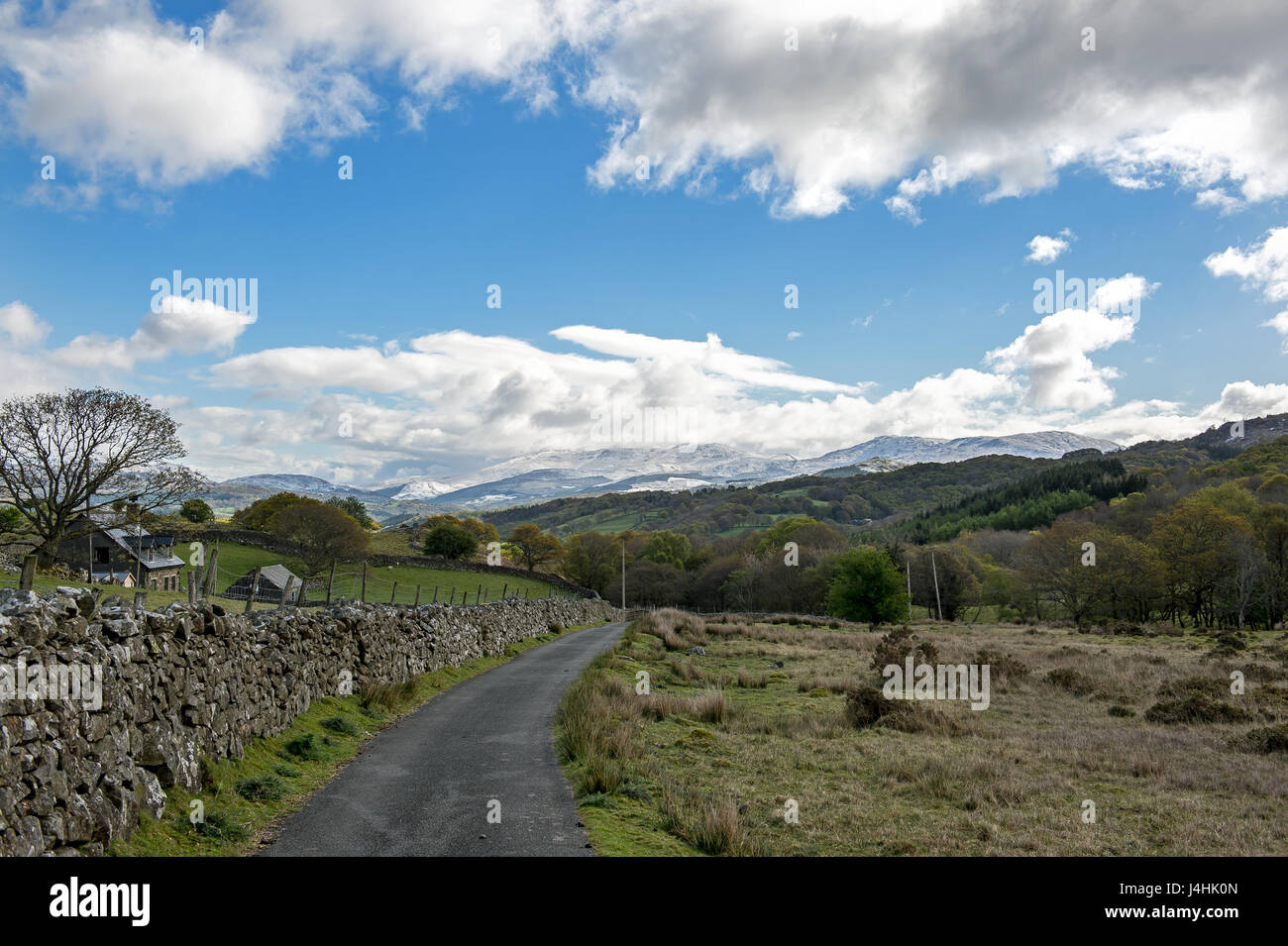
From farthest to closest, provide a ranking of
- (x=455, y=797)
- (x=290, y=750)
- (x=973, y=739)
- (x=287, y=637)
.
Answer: (x=973, y=739), (x=287, y=637), (x=290, y=750), (x=455, y=797)

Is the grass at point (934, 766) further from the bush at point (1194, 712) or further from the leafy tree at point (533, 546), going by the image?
the leafy tree at point (533, 546)

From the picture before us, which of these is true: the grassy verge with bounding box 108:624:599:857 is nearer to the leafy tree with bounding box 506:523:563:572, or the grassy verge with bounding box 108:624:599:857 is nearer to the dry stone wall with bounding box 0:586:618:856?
the dry stone wall with bounding box 0:586:618:856

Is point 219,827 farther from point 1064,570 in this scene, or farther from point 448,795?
point 1064,570

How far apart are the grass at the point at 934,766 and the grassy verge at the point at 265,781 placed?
12.7ft

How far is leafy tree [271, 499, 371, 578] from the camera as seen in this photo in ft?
220

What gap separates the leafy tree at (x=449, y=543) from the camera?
9644 cm

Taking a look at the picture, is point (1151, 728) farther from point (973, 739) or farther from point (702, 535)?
point (702, 535)

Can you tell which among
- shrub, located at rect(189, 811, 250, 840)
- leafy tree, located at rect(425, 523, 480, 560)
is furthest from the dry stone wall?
leafy tree, located at rect(425, 523, 480, 560)
